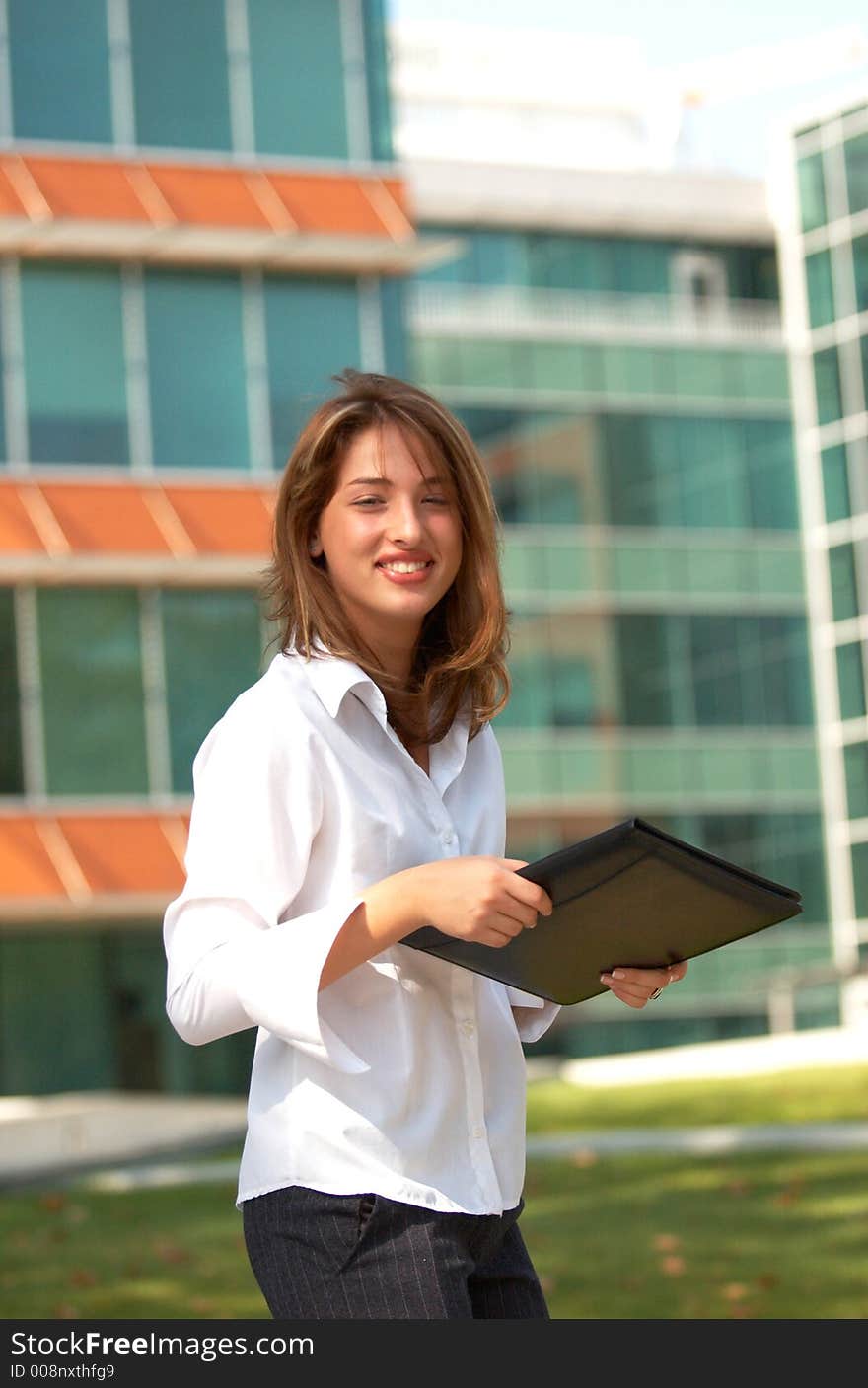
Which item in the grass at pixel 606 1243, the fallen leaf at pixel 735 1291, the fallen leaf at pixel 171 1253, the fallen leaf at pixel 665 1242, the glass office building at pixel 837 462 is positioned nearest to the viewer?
the fallen leaf at pixel 735 1291

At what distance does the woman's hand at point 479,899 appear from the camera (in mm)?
2568

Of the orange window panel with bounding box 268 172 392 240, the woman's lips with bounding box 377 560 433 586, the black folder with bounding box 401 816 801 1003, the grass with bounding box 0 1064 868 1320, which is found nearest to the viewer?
the black folder with bounding box 401 816 801 1003

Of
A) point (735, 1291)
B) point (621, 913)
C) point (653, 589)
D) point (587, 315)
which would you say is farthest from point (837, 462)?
point (621, 913)

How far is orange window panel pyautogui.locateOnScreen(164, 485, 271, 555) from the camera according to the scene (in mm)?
24594

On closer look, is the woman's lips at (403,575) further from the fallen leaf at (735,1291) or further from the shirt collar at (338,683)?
the fallen leaf at (735,1291)

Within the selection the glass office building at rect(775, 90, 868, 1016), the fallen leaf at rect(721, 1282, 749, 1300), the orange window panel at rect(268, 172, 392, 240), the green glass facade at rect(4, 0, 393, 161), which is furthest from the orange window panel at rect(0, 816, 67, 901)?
the glass office building at rect(775, 90, 868, 1016)

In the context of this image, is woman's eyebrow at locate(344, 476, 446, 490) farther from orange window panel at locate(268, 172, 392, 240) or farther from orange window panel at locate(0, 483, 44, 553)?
orange window panel at locate(268, 172, 392, 240)

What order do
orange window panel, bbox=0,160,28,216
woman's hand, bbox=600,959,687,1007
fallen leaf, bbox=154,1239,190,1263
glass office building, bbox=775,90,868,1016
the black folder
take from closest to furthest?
the black folder, woman's hand, bbox=600,959,687,1007, fallen leaf, bbox=154,1239,190,1263, orange window panel, bbox=0,160,28,216, glass office building, bbox=775,90,868,1016

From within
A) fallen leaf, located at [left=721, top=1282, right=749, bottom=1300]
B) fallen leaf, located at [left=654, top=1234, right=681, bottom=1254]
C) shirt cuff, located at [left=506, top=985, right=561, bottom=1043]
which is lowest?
fallen leaf, located at [left=654, top=1234, right=681, bottom=1254]

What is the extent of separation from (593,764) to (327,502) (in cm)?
3310

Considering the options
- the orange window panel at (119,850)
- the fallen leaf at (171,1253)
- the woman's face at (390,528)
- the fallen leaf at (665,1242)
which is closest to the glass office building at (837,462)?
the orange window panel at (119,850)

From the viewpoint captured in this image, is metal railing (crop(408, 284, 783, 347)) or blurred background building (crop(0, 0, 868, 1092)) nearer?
blurred background building (crop(0, 0, 868, 1092))

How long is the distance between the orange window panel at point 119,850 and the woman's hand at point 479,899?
21553 millimetres

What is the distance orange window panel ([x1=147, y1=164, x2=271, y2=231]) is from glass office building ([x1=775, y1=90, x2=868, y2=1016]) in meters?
15.7
